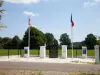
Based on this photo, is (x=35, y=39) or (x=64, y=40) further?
(x=64, y=40)

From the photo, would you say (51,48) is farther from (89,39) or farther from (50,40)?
(50,40)

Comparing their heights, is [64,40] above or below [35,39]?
above

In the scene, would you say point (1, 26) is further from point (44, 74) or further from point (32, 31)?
point (32, 31)

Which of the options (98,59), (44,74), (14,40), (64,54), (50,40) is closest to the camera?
(44,74)

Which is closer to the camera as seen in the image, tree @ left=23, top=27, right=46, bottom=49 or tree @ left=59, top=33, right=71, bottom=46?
tree @ left=23, top=27, right=46, bottom=49

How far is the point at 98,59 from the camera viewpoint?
29734mm

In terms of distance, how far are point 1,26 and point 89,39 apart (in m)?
135

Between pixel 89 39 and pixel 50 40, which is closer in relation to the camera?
pixel 89 39

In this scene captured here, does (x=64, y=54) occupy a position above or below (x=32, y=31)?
below

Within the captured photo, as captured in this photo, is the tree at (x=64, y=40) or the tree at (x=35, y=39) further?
the tree at (x=64, y=40)

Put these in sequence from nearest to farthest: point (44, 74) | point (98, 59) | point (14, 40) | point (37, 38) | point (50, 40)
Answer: point (44, 74) < point (98, 59) < point (37, 38) < point (14, 40) < point (50, 40)

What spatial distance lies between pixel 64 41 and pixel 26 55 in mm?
130854

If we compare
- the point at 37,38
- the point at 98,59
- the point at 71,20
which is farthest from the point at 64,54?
the point at 37,38

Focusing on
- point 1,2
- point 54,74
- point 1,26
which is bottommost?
point 54,74
